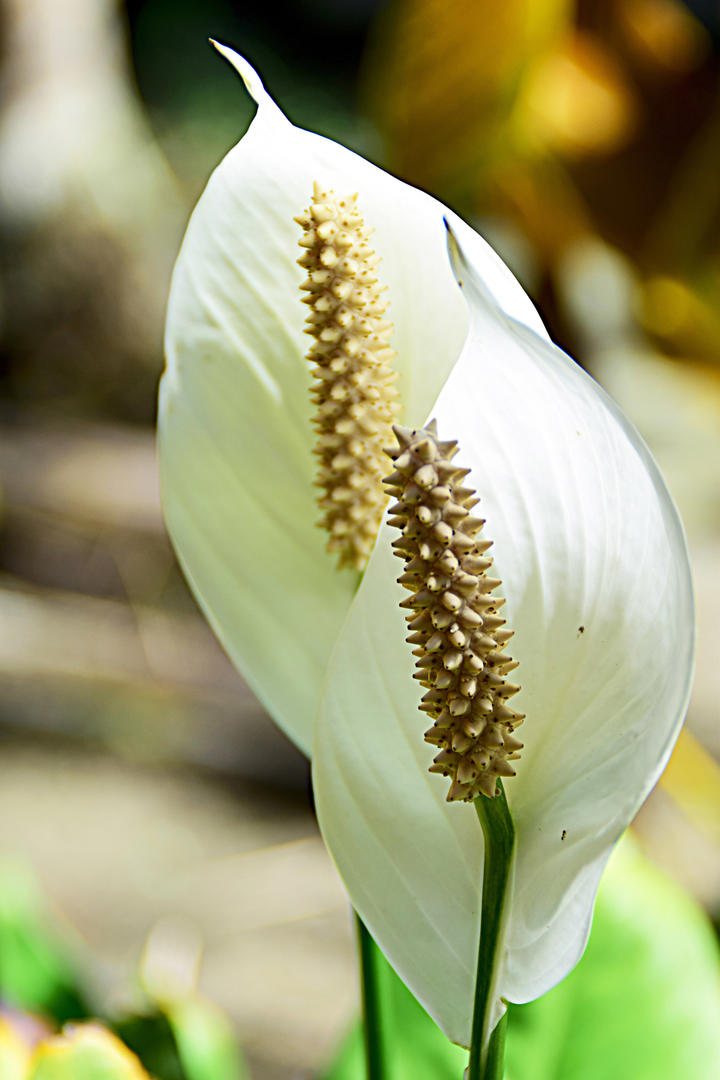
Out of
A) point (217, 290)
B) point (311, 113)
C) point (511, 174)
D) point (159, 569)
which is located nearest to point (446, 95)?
point (511, 174)

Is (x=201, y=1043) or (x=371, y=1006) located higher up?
(x=371, y=1006)

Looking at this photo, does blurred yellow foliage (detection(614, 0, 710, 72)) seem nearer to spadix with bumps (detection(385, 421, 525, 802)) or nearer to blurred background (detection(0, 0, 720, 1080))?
blurred background (detection(0, 0, 720, 1080))

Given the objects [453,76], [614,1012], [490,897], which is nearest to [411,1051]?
[614,1012]

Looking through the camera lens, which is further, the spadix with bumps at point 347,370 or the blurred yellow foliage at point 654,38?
the blurred yellow foliage at point 654,38

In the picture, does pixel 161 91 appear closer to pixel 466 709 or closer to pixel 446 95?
pixel 446 95

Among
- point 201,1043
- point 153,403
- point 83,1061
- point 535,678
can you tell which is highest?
point 535,678

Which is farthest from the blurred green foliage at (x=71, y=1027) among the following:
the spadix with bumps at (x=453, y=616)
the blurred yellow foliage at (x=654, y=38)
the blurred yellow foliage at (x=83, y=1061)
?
the blurred yellow foliage at (x=654, y=38)

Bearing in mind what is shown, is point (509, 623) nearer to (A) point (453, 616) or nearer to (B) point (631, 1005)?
(A) point (453, 616)

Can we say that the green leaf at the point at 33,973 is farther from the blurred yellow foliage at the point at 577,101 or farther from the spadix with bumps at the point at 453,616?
the blurred yellow foliage at the point at 577,101
